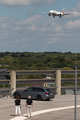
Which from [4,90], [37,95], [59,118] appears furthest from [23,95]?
[59,118]

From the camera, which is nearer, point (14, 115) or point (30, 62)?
point (14, 115)

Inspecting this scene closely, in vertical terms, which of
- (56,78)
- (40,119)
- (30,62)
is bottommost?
(40,119)

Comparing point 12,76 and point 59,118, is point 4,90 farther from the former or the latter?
point 59,118

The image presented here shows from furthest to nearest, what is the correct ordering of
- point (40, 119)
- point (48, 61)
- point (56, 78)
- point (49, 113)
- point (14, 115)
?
point (48, 61) < point (56, 78) < point (49, 113) < point (14, 115) < point (40, 119)

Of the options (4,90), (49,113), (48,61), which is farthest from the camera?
(48,61)

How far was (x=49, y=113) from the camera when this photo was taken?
66.3 feet

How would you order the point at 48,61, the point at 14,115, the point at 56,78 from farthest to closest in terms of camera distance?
1. the point at 48,61
2. the point at 56,78
3. the point at 14,115

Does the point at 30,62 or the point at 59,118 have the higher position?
the point at 30,62

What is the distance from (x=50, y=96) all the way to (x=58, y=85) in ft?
29.5

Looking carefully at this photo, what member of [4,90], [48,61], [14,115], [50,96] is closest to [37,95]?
[50,96]

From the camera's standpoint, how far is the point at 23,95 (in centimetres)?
2909

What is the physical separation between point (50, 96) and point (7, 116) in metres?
10.3

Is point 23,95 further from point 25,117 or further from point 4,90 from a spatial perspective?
point 25,117

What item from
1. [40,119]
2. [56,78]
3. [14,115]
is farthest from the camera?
[56,78]
